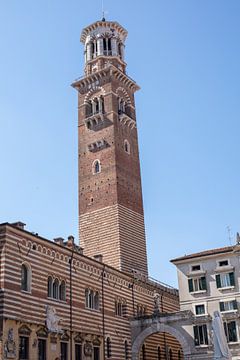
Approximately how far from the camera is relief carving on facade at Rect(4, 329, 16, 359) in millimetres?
22734

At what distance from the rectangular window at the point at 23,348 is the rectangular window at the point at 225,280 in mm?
13695

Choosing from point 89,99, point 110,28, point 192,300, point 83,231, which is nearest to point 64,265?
point 192,300

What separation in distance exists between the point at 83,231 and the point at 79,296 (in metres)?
13.6

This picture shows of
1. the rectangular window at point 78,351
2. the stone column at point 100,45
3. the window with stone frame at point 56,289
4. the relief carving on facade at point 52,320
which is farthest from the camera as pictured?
the stone column at point 100,45

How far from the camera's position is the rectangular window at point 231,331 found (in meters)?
31.1

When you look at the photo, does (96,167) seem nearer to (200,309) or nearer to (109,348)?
(200,309)

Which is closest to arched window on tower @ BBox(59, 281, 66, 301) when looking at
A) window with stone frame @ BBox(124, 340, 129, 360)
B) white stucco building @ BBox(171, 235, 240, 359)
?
window with stone frame @ BBox(124, 340, 129, 360)

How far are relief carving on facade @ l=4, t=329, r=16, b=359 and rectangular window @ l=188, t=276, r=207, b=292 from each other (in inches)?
562

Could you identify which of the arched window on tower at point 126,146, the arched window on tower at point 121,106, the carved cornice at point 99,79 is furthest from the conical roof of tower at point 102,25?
the arched window on tower at point 126,146

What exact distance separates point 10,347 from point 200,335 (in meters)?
14.0

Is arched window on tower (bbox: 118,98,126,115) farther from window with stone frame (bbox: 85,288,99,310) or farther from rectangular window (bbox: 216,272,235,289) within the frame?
window with stone frame (bbox: 85,288,99,310)

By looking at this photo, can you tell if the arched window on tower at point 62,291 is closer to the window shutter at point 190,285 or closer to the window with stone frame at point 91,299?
the window with stone frame at point 91,299

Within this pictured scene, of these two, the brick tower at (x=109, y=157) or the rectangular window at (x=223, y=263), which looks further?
the brick tower at (x=109, y=157)

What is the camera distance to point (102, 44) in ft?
166
